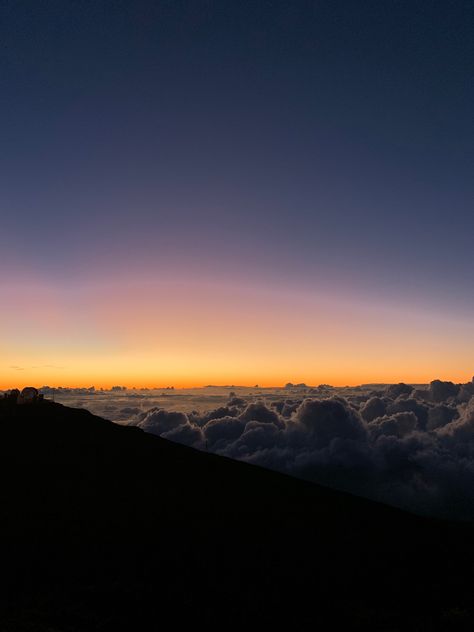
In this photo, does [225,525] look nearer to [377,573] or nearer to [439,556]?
[377,573]

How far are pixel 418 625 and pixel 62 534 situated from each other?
2562cm

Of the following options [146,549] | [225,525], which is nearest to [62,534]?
[146,549]

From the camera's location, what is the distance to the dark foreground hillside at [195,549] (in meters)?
25.2

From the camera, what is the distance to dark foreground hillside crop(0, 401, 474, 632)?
82.7 feet

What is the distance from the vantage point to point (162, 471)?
167 feet

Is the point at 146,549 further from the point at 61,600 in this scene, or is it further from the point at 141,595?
the point at 61,600

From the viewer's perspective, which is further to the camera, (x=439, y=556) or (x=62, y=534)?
(x=439, y=556)

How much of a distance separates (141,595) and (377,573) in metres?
20.5

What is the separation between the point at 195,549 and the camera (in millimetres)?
33656

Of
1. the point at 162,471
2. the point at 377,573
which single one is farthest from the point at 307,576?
the point at 162,471

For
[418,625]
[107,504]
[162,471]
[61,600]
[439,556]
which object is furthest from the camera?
[162,471]

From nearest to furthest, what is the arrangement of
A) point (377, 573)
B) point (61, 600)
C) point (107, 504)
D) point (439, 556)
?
point (61, 600) < point (377, 573) < point (107, 504) < point (439, 556)

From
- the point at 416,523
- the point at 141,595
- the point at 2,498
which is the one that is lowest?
the point at 416,523

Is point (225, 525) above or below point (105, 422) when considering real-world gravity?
below
